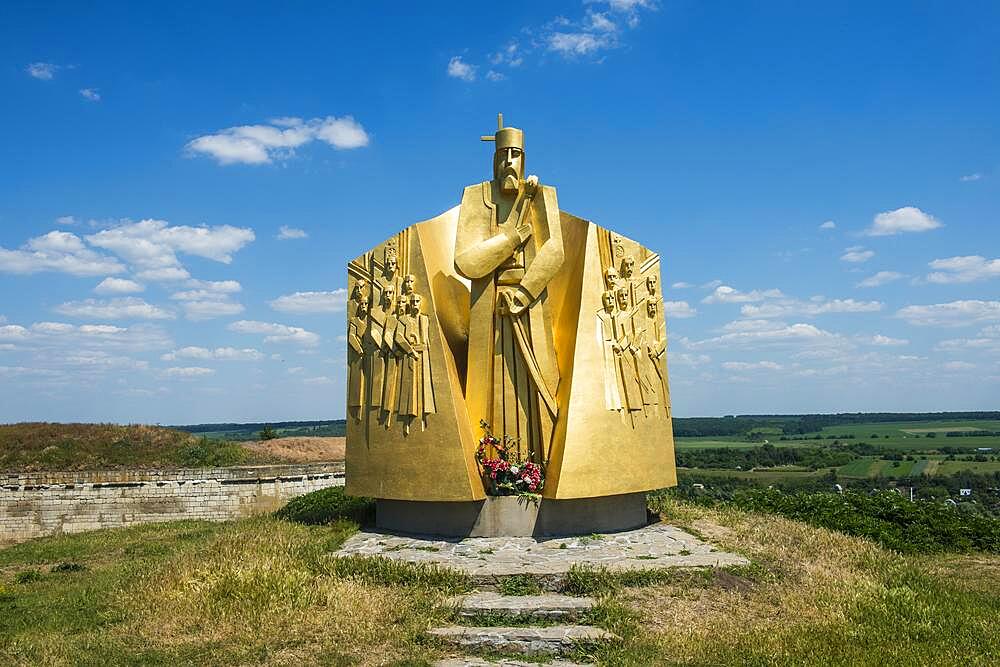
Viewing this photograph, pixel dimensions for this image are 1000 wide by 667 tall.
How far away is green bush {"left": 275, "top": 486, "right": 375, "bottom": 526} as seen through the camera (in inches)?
506

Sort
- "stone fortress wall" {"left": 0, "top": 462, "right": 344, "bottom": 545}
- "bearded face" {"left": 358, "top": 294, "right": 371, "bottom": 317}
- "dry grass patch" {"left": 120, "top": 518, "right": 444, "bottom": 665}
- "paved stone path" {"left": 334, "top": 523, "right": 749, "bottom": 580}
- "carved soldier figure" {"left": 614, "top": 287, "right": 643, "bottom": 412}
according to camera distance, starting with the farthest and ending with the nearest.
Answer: "stone fortress wall" {"left": 0, "top": 462, "right": 344, "bottom": 545} → "bearded face" {"left": 358, "top": 294, "right": 371, "bottom": 317} → "carved soldier figure" {"left": 614, "top": 287, "right": 643, "bottom": 412} → "paved stone path" {"left": 334, "top": 523, "right": 749, "bottom": 580} → "dry grass patch" {"left": 120, "top": 518, "right": 444, "bottom": 665}

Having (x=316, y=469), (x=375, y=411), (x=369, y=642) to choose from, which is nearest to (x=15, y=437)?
(x=316, y=469)

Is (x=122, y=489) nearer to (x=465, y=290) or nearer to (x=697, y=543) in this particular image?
(x=465, y=290)

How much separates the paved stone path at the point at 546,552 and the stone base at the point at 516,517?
0.52 ft

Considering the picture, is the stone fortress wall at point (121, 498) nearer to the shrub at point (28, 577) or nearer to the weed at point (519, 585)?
the shrub at point (28, 577)

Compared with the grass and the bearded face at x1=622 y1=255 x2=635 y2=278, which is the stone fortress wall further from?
the bearded face at x1=622 y1=255 x2=635 y2=278

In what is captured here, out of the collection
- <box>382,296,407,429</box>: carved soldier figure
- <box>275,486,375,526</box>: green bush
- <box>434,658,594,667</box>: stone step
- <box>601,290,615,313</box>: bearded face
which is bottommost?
<box>434,658,594,667</box>: stone step

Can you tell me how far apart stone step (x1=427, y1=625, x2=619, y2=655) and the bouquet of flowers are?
11.4 ft

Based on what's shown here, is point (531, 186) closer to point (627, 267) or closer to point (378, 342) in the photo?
point (627, 267)

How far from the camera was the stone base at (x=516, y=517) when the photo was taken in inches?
429

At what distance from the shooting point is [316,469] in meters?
21.2

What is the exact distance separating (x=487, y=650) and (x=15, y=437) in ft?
75.0

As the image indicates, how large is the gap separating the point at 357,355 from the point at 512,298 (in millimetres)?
2642

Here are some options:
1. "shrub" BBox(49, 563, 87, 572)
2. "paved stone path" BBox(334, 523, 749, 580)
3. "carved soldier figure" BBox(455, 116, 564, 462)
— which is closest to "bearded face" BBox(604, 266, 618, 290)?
"carved soldier figure" BBox(455, 116, 564, 462)
